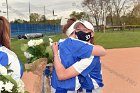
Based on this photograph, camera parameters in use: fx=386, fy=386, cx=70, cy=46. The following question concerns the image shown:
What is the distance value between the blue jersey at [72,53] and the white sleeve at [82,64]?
0.11 feet

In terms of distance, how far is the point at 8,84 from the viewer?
2.47 m

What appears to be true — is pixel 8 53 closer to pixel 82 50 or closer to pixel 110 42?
pixel 82 50

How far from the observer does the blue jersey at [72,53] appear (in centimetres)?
341

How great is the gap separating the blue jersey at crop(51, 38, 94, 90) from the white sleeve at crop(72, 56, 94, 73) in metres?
0.03

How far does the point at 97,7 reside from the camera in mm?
81875

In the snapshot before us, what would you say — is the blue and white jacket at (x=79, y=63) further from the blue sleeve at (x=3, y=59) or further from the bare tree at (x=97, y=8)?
the bare tree at (x=97, y=8)

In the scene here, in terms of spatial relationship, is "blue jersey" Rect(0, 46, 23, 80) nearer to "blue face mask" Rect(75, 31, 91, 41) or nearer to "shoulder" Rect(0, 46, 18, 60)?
"shoulder" Rect(0, 46, 18, 60)

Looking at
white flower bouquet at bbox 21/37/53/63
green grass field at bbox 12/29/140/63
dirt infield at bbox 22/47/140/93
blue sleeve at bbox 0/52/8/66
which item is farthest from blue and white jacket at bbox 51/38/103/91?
green grass field at bbox 12/29/140/63

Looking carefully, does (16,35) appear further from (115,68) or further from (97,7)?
(115,68)

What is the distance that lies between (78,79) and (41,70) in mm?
472

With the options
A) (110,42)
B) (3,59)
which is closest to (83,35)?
(3,59)

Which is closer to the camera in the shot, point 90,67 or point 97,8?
point 90,67

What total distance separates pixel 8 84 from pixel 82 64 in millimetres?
1094

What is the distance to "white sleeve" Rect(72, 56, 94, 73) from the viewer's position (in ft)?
11.2
